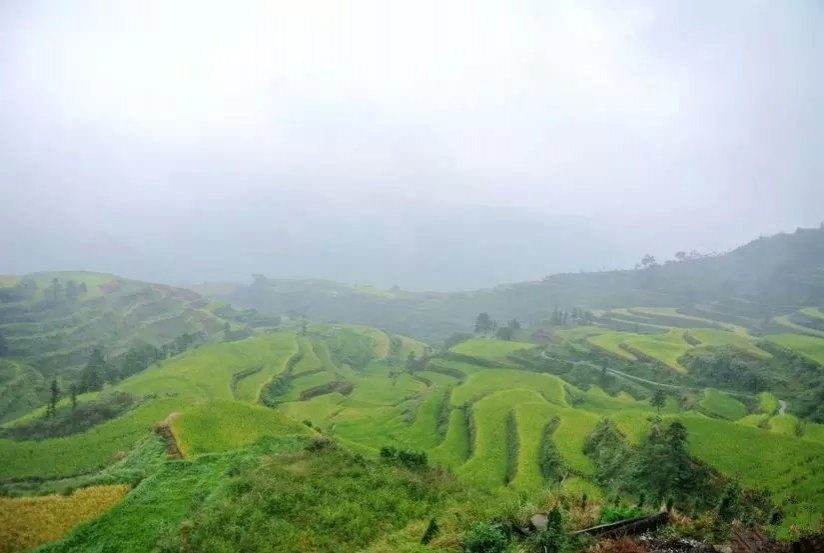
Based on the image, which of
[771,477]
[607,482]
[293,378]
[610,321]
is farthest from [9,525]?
[610,321]

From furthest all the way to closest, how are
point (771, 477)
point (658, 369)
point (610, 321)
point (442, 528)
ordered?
point (610, 321), point (658, 369), point (771, 477), point (442, 528)

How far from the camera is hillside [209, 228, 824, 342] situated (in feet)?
364

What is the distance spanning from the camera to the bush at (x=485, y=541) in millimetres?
11812

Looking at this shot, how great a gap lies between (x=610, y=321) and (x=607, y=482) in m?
75.5

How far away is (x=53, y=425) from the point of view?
36.3 metres

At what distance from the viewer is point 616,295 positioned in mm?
131375

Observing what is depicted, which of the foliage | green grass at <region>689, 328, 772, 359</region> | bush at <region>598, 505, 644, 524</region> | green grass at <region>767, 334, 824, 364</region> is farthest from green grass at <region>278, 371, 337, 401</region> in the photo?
green grass at <region>767, 334, 824, 364</region>

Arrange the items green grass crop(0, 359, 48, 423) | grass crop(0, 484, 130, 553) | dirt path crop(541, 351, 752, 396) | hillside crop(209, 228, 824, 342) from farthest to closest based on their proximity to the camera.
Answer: hillside crop(209, 228, 824, 342) < green grass crop(0, 359, 48, 423) < dirt path crop(541, 351, 752, 396) < grass crop(0, 484, 130, 553)

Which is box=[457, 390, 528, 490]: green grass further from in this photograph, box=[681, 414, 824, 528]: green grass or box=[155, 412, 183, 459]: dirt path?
box=[155, 412, 183, 459]: dirt path

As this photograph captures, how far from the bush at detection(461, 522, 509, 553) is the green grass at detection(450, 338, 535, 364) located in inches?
1997

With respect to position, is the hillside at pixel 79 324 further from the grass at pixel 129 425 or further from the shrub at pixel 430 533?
the shrub at pixel 430 533

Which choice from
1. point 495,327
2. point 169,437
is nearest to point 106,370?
point 169,437

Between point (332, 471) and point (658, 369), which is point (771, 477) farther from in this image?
point (658, 369)

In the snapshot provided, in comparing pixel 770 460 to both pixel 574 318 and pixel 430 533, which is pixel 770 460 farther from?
pixel 574 318
